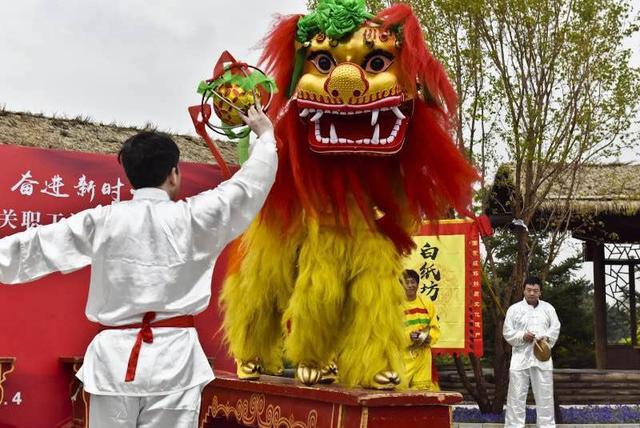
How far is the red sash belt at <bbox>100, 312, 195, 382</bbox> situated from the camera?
2.57m

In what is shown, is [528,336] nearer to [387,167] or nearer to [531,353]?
[531,353]

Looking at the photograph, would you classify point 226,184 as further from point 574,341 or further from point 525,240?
point 574,341

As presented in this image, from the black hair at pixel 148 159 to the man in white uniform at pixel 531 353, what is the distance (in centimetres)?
611

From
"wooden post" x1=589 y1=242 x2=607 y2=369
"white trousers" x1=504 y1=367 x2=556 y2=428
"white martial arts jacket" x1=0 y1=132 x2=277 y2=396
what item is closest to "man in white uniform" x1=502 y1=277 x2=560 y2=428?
"white trousers" x1=504 y1=367 x2=556 y2=428

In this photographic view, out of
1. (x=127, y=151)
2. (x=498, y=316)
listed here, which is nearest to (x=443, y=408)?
(x=127, y=151)

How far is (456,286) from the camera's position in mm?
8281

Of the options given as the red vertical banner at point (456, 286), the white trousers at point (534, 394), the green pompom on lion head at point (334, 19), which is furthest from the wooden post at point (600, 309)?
the green pompom on lion head at point (334, 19)

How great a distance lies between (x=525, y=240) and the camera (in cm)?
957

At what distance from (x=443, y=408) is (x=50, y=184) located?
3.95 meters

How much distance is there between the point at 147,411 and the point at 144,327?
0.80ft

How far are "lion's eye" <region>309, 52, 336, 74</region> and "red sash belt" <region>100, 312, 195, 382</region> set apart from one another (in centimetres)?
190

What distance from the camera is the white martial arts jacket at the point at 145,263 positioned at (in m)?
2.59

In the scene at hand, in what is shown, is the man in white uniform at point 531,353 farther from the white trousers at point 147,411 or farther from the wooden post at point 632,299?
the white trousers at point 147,411

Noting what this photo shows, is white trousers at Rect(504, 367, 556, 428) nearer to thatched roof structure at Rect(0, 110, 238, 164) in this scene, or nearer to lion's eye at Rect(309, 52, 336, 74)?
thatched roof structure at Rect(0, 110, 238, 164)
